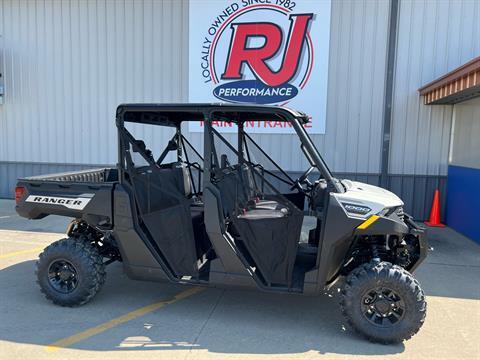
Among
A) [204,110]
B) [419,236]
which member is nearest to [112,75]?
[204,110]

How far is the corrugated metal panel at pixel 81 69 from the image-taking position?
917 centimetres

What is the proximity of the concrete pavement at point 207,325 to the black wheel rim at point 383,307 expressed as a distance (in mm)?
212

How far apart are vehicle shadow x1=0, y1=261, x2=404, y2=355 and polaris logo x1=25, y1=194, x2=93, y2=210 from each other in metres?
Result: 1.02

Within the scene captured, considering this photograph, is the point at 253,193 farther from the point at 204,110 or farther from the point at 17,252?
the point at 17,252

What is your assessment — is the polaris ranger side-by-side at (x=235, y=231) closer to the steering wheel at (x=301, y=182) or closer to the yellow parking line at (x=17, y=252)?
the steering wheel at (x=301, y=182)

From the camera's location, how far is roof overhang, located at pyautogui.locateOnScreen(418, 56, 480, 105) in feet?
18.3

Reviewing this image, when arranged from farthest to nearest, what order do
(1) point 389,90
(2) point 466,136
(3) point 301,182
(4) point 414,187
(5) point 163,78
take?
(5) point 163,78 < (4) point 414,187 < (1) point 389,90 < (2) point 466,136 < (3) point 301,182

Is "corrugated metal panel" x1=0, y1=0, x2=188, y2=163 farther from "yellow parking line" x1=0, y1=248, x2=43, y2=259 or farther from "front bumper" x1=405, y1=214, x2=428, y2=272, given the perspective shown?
"front bumper" x1=405, y1=214, x2=428, y2=272

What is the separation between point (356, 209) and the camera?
3338 mm

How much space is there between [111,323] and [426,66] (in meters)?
7.46

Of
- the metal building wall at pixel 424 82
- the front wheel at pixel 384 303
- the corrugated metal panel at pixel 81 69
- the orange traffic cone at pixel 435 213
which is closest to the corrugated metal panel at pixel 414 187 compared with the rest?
the metal building wall at pixel 424 82

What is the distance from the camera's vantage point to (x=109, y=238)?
4.07 meters

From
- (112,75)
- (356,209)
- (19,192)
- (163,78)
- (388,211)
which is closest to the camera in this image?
(356,209)

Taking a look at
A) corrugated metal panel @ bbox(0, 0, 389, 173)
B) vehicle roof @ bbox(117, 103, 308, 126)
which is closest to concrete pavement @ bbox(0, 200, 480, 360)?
vehicle roof @ bbox(117, 103, 308, 126)
